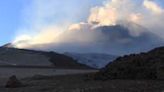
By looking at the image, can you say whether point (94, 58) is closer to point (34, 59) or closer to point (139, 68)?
point (34, 59)

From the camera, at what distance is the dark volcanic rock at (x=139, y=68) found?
1731 inches

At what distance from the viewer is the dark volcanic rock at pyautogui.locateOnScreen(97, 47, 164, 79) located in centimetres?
4397

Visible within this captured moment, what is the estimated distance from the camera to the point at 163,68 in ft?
142

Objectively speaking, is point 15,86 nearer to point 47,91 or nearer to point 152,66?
point 47,91

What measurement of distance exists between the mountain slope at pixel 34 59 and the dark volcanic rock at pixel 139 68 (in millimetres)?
68536

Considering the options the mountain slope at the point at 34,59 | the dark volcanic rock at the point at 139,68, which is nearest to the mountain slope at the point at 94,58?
the mountain slope at the point at 34,59

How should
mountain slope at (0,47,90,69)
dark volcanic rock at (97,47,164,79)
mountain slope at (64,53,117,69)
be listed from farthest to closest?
mountain slope at (64,53,117,69)
mountain slope at (0,47,90,69)
dark volcanic rock at (97,47,164,79)

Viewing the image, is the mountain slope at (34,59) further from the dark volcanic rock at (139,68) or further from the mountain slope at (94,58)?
the dark volcanic rock at (139,68)

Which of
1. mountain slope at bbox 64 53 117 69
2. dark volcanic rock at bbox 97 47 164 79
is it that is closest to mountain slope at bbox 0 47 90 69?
mountain slope at bbox 64 53 117 69

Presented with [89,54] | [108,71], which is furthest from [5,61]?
[108,71]

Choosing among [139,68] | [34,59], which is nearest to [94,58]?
[34,59]

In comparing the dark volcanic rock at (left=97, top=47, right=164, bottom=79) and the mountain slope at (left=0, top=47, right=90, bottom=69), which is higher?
the mountain slope at (left=0, top=47, right=90, bottom=69)

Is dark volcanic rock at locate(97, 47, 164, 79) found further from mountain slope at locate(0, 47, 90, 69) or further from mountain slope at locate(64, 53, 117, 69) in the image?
mountain slope at locate(64, 53, 117, 69)

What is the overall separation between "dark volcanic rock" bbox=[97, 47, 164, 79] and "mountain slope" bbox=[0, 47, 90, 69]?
225 feet
